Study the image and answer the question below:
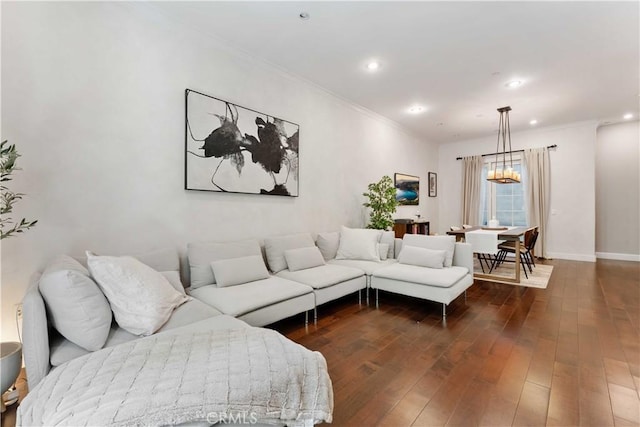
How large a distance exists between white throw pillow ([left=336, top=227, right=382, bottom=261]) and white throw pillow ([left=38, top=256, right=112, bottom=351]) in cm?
296

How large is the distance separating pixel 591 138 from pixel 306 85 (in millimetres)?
6322

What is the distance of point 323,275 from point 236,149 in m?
1.77

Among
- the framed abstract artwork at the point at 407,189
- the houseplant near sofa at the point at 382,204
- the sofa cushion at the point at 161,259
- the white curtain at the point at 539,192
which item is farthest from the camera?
the white curtain at the point at 539,192

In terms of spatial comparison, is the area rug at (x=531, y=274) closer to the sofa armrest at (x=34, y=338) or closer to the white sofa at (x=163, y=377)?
the white sofa at (x=163, y=377)

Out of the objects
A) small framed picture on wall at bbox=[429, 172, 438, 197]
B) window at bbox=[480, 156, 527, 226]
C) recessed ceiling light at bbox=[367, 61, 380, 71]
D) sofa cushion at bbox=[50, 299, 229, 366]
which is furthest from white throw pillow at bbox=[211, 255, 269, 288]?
window at bbox=[480, 156, 527, 226]

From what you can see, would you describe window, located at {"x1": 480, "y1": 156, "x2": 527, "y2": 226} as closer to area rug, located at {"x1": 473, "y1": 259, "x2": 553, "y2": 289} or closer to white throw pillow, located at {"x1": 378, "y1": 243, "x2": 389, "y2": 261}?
area rug, located at {"x1": 473, "y1": 259, "x2": 553, "y2": 289}

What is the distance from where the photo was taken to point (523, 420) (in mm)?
1573

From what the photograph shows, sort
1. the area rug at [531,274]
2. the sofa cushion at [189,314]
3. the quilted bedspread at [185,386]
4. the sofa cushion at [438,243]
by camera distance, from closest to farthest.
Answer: the quilted bedspread at [185,386]
the sofa cushion at [189,314]
the sofa cushion at [438,243]
the area rug at [531,274]

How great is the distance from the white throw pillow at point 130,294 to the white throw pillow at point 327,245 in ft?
7.93

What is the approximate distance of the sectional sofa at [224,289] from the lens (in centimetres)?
140

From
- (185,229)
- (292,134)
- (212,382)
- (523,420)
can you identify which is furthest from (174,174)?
(523,420)

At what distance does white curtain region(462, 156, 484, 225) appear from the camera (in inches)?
287

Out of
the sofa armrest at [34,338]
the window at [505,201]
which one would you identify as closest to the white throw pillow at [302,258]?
the sofa armrest at [34,338]

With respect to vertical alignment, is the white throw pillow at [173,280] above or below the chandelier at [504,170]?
below
